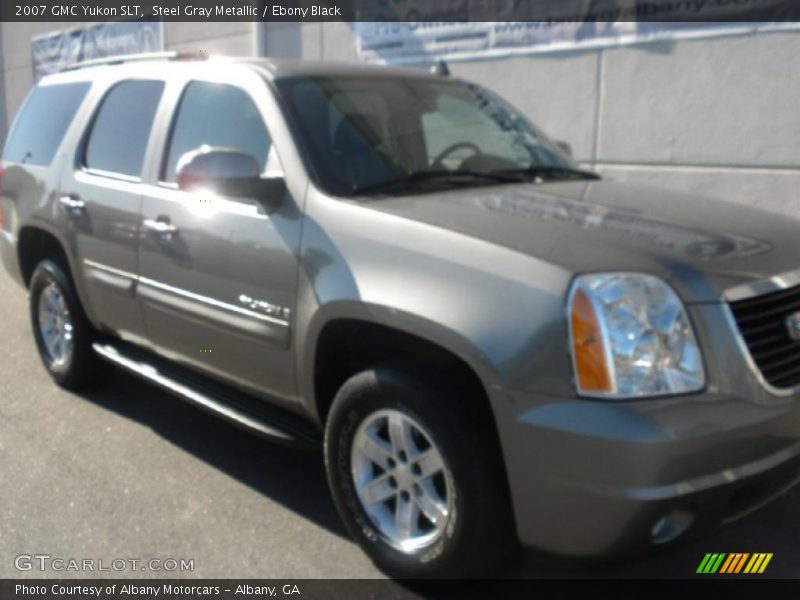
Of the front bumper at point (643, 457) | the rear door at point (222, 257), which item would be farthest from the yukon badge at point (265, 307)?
the front bumper at point (643, 457)

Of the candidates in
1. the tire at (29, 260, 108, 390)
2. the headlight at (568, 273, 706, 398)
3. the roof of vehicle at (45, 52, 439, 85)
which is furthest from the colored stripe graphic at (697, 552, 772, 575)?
the tire at (29, 260, 108, 390)

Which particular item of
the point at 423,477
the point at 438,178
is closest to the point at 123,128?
the point at 438,178

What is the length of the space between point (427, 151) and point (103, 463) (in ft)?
7.28

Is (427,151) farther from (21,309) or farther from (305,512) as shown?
(21,309)

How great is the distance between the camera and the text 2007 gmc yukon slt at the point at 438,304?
255 cm

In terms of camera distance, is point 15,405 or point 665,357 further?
point 15,405

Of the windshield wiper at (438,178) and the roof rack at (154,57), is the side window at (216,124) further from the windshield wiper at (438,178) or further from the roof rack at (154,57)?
the windshield wiper at (438,178)

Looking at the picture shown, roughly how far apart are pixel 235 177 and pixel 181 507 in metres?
1.49

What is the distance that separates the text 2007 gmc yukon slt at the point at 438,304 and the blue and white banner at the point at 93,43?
928 centimetres

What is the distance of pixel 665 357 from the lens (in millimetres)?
2539

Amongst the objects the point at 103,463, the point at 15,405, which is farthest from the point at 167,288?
the point at 15,405

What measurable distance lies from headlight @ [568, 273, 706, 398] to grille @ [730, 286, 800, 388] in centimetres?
23

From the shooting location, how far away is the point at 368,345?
3.27 metres

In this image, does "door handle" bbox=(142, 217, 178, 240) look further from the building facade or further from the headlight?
the building facade
